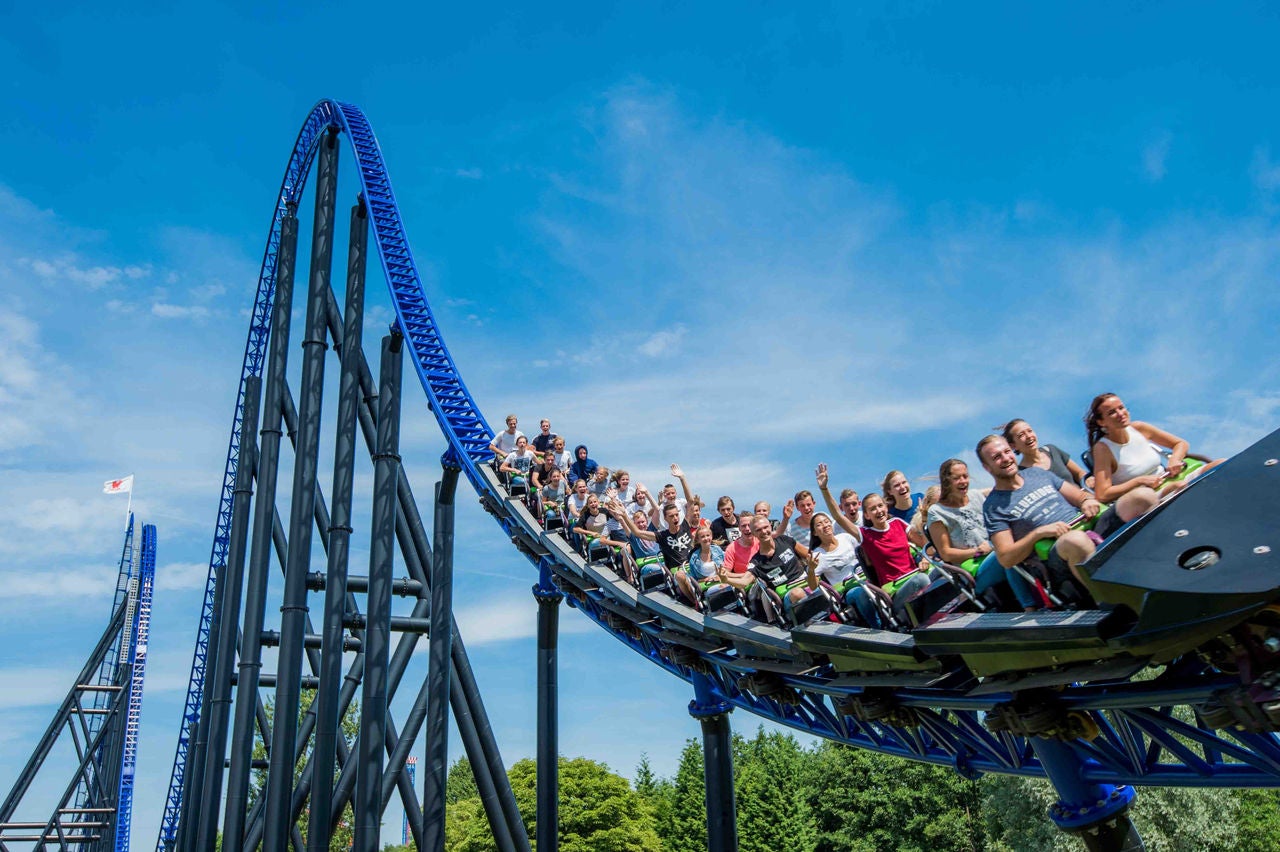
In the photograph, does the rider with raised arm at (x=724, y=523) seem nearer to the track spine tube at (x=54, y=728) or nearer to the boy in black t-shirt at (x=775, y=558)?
the boy in black t-shirt at (x=775, y=558)

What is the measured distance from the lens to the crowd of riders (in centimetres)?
320

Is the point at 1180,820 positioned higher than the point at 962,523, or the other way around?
the point at 962,523

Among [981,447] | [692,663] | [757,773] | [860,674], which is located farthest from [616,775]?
[981,447]

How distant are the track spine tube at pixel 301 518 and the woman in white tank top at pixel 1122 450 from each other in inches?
291

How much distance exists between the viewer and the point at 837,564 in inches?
196

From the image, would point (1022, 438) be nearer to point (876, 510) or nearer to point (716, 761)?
point (876, 510)

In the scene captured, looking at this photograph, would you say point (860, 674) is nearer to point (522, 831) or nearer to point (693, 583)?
point (693, 583)

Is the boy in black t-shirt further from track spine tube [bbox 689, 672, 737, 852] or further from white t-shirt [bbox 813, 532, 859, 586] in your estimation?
track spine tube [bbox 689, 672, 737, 852]

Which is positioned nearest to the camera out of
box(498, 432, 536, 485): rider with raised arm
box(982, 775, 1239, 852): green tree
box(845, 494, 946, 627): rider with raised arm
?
box(845, 494, 946, 627): rider with raised arm

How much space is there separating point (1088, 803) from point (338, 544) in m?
6.96

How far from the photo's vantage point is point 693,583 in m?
6.37

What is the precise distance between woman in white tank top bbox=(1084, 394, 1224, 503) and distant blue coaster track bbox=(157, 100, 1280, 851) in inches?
25.8

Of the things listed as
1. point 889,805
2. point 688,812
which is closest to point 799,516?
point 889,805

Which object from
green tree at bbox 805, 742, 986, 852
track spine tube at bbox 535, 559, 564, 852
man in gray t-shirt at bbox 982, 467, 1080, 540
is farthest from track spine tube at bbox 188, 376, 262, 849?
green tree at bbox 805, 742, 986, 852
